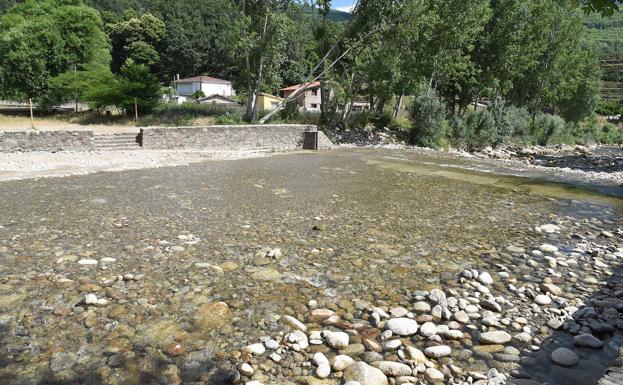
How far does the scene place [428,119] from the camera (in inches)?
1099

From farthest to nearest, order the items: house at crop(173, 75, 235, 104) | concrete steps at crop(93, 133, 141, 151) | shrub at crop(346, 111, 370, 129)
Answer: house at crop(173, 75, 235, 104) < shrub at crop(346, 111, 370, 129) < concrete steps at crop(93, 133, 141, 151)

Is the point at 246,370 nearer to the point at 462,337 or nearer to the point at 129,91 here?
the point at 462,337

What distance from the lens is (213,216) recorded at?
8.13 m

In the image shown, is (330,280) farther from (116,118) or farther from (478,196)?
(116,118)

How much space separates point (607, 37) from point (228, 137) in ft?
641

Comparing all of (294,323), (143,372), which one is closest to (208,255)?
(294,323)

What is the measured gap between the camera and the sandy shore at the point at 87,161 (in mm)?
12609

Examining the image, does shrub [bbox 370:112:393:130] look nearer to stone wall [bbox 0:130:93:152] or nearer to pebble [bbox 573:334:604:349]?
stone wall [bbox 0:130:93:152]

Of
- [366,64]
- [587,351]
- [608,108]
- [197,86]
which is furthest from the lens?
[608,108]

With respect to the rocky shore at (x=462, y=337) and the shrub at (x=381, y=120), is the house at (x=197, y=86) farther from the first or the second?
the rocky shore at (x=462, y=337)

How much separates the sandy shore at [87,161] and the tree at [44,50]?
72.4ft

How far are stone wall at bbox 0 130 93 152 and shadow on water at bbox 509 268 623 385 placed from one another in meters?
17.6

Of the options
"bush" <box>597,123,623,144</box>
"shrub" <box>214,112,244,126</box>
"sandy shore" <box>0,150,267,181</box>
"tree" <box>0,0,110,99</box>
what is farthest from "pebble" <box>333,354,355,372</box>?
"bush" <box>597,123,623,144</box>

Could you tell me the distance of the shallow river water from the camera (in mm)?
3609
